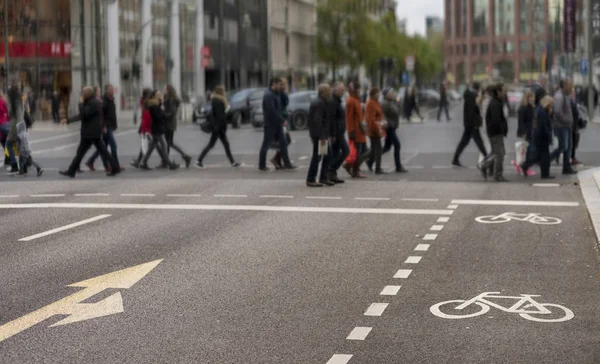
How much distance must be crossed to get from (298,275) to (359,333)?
2.71 meters

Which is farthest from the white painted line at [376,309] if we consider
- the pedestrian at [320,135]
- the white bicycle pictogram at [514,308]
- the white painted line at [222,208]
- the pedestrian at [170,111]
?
the pedestrian at [170,111]

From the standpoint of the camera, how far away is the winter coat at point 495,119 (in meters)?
21.8

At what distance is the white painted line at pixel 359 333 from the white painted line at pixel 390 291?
145cm

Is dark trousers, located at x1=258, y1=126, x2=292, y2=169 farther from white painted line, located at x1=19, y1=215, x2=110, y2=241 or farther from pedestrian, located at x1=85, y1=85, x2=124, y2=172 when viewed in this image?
white painted line, located at x1=19, y1=215, x2=110, y2=241

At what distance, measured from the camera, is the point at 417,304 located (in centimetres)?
966

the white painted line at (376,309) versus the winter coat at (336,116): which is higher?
→ the winter coat at (336,116)

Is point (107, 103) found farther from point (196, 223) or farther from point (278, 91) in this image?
point (196, 223)

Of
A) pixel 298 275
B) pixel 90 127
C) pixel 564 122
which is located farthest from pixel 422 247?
pixel 90 127

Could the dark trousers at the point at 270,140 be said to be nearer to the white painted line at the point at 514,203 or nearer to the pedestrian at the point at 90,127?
the pedestrian at the point at 90,127

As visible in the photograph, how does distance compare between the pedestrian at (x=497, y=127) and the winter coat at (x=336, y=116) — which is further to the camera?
the pedestrian at (x=497, y=127)


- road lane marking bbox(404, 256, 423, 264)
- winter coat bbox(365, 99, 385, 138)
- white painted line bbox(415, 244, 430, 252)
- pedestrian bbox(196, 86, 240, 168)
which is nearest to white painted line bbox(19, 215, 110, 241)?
white painted line bbox(415, 244, 430, 252)

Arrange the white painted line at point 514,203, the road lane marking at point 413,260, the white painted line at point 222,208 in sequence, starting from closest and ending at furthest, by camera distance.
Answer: the road lane marking at point 413,260, the white painted line at point 222,208, the white painted line at point 514,203

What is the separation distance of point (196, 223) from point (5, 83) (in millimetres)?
49866

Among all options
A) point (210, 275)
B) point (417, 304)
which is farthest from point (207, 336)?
point (210, 275)
